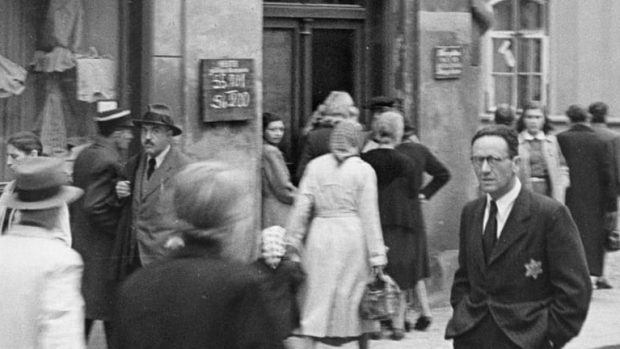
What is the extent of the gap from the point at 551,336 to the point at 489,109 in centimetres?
1479

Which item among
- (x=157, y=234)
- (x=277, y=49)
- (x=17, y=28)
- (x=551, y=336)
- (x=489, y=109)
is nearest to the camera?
(x=551, y=336)

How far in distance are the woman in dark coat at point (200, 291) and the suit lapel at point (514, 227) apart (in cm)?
188

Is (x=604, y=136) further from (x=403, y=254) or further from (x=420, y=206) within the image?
(x=403, y=254)

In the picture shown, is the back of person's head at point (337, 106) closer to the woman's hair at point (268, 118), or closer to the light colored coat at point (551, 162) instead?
the woman's hair at point (268, 118)

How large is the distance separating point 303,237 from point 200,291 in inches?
197

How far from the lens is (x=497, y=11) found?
68.9ft

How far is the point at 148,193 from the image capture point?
888cm

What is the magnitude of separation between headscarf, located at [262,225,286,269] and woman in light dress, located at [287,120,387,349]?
0.54m

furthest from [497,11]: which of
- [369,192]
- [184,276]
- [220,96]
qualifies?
[184,276]

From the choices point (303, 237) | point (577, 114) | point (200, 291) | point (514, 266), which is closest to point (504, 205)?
point (514, 266)

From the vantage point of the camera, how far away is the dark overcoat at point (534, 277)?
20.2 feet

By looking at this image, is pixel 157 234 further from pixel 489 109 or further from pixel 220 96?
pixel 489 109

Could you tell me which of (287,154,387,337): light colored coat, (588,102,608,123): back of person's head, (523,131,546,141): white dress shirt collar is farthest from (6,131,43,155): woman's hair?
(588,102,608,123): back of person's head

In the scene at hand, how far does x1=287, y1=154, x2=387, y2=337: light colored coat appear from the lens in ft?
30.9
